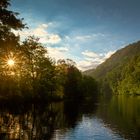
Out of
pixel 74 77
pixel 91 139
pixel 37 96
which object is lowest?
pixel 91 139

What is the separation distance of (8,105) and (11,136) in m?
37.3

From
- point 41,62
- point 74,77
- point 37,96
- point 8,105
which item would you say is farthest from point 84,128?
point 74,77

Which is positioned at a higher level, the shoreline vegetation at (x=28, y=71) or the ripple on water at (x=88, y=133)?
the shoreline vegetation at (x=28, y=71)

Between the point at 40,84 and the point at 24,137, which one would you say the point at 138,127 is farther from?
the point at 40,84

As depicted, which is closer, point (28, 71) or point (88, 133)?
point (88, 133)

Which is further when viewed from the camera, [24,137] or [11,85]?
[11,85]

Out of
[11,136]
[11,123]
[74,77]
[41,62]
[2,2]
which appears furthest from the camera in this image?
[74,77]

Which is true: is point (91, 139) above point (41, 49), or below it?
below

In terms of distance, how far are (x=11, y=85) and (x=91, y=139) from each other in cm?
3961

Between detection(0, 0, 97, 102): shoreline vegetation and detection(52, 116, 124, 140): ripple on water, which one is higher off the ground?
detection(0, 0, 97, 102): shoreline vegetation

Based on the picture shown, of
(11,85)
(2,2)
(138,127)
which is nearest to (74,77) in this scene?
(11,85)

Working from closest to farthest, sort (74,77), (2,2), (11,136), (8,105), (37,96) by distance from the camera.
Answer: (11,136), (2,2), (8,105), (37,96), (74,77)

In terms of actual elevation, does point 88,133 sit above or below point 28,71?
below

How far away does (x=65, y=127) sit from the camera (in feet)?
177
